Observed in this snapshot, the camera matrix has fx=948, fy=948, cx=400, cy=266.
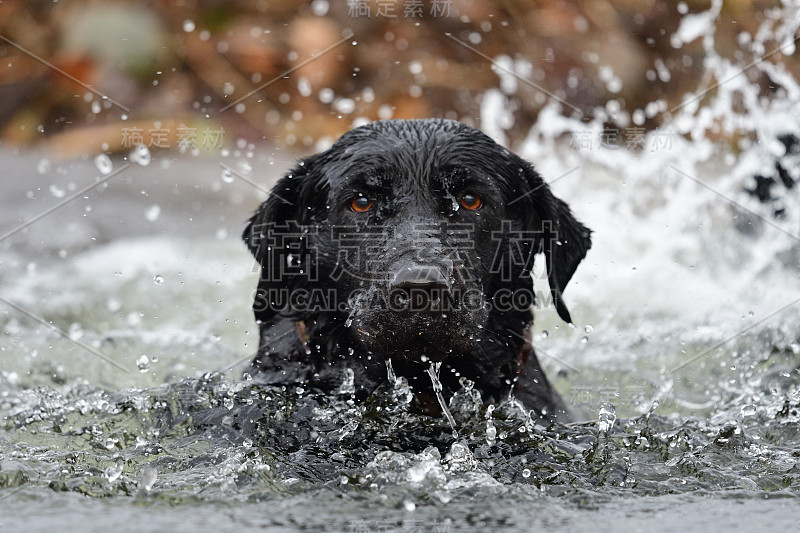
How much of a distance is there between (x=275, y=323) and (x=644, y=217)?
4.90 m

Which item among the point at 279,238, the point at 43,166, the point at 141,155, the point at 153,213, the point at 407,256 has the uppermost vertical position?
the point at 141,155

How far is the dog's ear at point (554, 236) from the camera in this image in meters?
4.55

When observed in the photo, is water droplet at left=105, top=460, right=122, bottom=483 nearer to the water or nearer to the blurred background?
the water

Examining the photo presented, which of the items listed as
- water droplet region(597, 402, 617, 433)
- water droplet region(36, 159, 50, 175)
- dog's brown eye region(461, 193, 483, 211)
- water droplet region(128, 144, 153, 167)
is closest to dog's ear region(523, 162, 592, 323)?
dog's brown eye region(461, 193, 483, 211)

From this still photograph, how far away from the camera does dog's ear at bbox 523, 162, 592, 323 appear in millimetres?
4555

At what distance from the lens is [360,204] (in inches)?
165

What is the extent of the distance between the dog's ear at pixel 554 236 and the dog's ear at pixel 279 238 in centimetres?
109

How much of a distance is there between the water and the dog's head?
458 millimetres

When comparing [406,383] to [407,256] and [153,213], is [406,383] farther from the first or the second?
[153,213]

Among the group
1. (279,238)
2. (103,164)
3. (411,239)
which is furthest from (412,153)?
(103,164)

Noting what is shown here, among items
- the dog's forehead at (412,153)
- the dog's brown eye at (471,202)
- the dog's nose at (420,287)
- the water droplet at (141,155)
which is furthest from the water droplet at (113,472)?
the water droplet at (141,155)

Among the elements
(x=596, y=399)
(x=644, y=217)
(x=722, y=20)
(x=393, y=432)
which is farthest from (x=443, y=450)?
(x=722, y=20)

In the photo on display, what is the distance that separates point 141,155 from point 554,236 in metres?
6.74

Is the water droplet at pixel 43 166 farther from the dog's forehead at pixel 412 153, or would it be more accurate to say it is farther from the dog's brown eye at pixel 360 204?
the dog's brown eye at pixel 360 204
